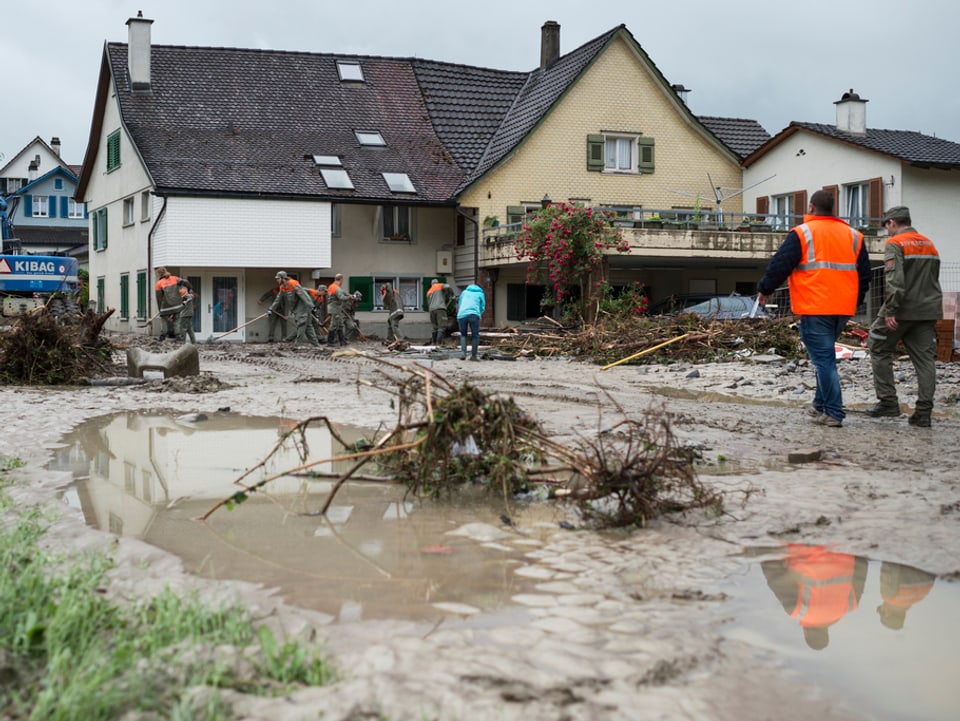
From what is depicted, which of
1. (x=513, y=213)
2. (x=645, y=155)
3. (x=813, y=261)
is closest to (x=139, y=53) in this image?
(x=513, y=213)

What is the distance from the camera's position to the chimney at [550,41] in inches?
1587

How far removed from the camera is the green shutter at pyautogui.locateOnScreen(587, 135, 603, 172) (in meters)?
37.0

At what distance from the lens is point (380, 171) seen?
35.2 m

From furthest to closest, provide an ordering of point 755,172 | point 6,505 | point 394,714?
1. point 755,172
2. point 6,505
3. point 394,714

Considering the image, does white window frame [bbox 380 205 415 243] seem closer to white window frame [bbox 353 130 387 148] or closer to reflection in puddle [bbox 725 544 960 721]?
white window frame [bbox 353 130 387 148]

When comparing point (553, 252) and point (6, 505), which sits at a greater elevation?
point (553, 252)

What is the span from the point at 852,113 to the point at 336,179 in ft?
55.1

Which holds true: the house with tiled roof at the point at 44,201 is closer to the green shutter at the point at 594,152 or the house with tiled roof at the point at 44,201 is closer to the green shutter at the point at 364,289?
the green shutter at the point at 364,289

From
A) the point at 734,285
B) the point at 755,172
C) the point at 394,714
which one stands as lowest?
the point at 394,714

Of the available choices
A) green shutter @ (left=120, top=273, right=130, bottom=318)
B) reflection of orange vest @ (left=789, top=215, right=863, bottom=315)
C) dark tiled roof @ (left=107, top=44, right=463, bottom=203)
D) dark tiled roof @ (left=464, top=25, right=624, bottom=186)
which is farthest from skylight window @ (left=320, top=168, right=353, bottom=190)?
reflection of orange vest @ (left=789, top=215, right=863, bottom=315)

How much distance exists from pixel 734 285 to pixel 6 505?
33.4m

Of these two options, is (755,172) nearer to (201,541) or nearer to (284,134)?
(284,134)

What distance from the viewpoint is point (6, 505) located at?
604 cm

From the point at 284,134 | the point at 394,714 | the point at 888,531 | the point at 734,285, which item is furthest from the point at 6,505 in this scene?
the point at 734,285
